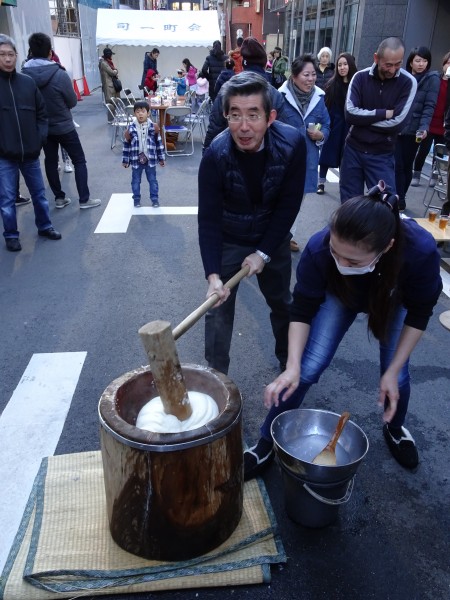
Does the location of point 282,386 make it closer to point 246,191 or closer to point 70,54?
point 246,191

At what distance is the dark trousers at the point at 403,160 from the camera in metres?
6.54

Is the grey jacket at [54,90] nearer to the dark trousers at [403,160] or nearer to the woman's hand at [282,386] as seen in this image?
the dark trousers at [403,160]

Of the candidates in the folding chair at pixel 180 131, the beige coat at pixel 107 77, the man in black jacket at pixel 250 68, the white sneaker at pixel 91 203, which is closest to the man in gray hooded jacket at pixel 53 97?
the white sneaker at pixel 91 203

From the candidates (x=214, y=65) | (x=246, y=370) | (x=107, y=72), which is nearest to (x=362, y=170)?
(x=246, y=370)

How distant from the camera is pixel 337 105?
695cm

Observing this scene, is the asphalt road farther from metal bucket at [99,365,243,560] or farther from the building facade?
the building facade

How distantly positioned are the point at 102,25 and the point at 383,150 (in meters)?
15.7

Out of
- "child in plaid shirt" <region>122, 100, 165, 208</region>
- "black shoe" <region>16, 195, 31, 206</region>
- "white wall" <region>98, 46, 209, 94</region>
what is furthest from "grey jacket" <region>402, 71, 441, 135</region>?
"white wall" <region>98, 46, 209, 94</region>

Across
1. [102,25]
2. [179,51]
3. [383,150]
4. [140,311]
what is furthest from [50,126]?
[179,51]

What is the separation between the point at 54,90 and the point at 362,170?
379 cm

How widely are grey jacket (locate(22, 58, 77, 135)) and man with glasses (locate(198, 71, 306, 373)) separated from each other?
167 inches

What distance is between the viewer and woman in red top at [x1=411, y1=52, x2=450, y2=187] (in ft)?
21.9

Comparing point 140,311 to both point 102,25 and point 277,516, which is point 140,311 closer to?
point 277,516

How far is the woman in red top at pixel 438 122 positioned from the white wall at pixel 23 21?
10.4 meters
